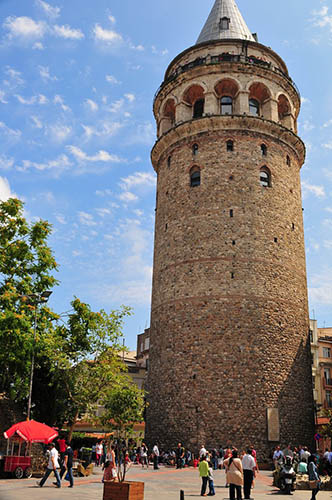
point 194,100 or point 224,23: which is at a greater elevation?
point 224,23

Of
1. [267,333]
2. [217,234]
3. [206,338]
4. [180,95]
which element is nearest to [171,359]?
[206,338]

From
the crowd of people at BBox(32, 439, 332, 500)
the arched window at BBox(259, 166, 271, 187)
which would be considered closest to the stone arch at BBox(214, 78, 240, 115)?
the arched window at BBox(259, 166, 271, 187)

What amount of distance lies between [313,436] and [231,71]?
22.0 m

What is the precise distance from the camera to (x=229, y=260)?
2677 centimetres

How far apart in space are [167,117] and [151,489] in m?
24.8

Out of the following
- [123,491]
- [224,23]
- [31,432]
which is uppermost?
[224,23]

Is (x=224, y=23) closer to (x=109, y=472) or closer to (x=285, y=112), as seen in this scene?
(x=285, y=112)

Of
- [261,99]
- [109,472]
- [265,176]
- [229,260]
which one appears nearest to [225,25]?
[261,99]

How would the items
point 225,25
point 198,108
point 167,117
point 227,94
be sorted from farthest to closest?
point 225,25, point 167,117, point 198,108, point 227,94

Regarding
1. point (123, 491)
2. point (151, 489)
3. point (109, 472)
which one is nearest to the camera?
point (123, 491)

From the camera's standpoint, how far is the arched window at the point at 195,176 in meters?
29.6

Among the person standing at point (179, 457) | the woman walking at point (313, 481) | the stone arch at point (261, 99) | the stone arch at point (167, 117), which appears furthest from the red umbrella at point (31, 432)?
the stone arch at point (261, 99)

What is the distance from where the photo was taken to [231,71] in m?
30.9

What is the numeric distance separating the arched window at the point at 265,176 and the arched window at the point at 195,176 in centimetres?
366
